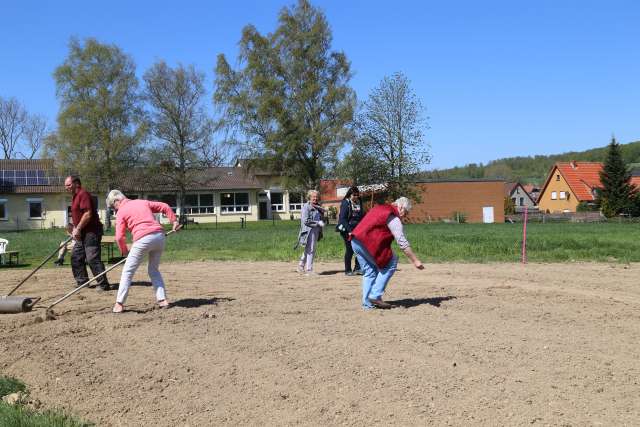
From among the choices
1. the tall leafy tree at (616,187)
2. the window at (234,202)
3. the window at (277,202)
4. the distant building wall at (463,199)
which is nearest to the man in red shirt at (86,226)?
the distant building wall at (463,199)

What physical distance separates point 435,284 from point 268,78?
132 feet

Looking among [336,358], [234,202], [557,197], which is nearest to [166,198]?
[234,202]

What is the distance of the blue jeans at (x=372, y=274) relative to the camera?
8.70 meters

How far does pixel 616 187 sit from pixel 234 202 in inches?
1535

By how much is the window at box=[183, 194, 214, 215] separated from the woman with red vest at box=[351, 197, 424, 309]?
5989 cm

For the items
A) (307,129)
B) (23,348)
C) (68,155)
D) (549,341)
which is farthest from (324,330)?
(68,155)

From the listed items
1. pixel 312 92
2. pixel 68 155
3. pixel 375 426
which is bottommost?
pixel 375 426

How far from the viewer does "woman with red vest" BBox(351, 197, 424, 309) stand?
8.57 metres

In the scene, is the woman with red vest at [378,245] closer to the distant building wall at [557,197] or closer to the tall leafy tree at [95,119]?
the tall leafy tree at [95,119]

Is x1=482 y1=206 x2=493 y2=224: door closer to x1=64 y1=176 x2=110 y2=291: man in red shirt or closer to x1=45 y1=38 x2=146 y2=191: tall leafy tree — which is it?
x1=45 y1=38 x2=146 y2=191: tall leafy tree

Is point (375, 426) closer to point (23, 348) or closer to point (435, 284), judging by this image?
point (23, 348)

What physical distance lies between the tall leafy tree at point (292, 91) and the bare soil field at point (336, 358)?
39934 millimetres

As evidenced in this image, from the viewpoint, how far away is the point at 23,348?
7.01 meters

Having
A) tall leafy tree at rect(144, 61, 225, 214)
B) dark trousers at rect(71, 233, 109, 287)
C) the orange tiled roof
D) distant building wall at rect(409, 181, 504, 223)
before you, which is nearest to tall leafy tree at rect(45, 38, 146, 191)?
tall leafy tree at rect(144, 61, 225, 214)
